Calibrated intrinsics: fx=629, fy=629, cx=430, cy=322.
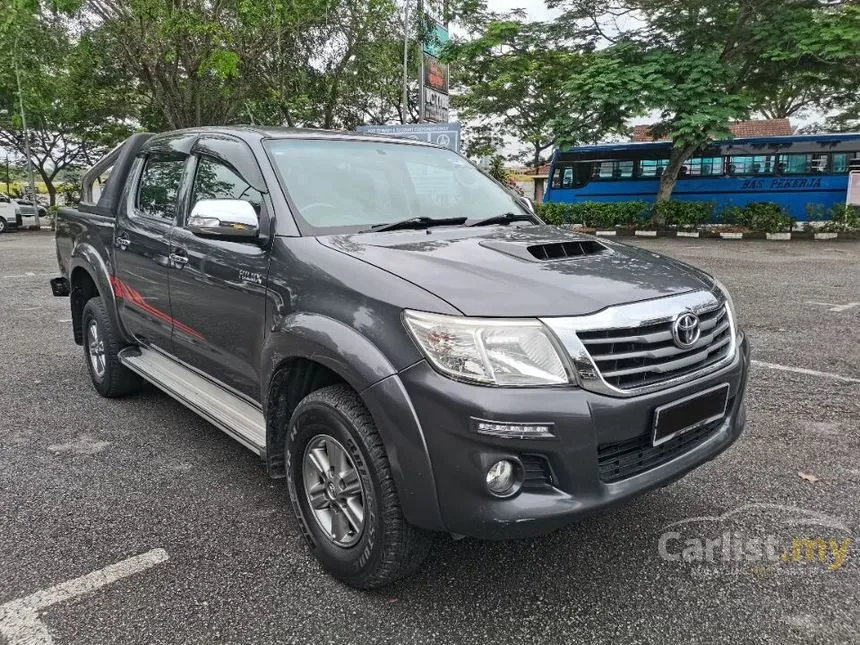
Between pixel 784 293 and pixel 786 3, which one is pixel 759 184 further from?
pixel 784 293

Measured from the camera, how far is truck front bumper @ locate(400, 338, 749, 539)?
6.14 ft

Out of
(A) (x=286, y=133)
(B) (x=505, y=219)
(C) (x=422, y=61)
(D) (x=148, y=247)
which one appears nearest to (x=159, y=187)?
(D) (x=148, y=247)

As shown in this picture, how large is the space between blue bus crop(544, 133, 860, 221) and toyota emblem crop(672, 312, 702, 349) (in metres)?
17.0

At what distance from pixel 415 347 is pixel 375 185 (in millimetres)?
1357

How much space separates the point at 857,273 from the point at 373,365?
452 inches

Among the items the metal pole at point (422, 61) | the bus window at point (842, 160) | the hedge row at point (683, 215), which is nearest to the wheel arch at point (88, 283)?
the metal pole at point (422, 61)

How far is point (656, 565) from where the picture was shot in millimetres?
2473

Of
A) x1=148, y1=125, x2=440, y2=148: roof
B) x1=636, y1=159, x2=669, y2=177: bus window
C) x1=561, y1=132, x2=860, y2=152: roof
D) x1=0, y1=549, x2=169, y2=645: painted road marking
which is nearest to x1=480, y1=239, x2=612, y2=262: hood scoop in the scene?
x1=148, y1=125, x2=440, y2=148: roof

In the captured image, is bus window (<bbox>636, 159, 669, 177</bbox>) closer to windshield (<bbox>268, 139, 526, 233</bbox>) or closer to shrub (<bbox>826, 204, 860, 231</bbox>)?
shrub (<bbox>826, 204, 860, 231</bbox>)

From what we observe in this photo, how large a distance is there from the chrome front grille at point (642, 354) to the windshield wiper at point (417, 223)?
1.12 m

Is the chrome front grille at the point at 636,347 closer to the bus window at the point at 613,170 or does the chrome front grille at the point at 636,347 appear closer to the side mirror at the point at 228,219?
the side mirror at the point at 228,219

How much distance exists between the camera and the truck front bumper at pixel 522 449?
187 centimetres

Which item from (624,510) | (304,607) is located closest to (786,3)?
(624,510)

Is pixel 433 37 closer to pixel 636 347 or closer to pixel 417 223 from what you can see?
pixel 417 223
